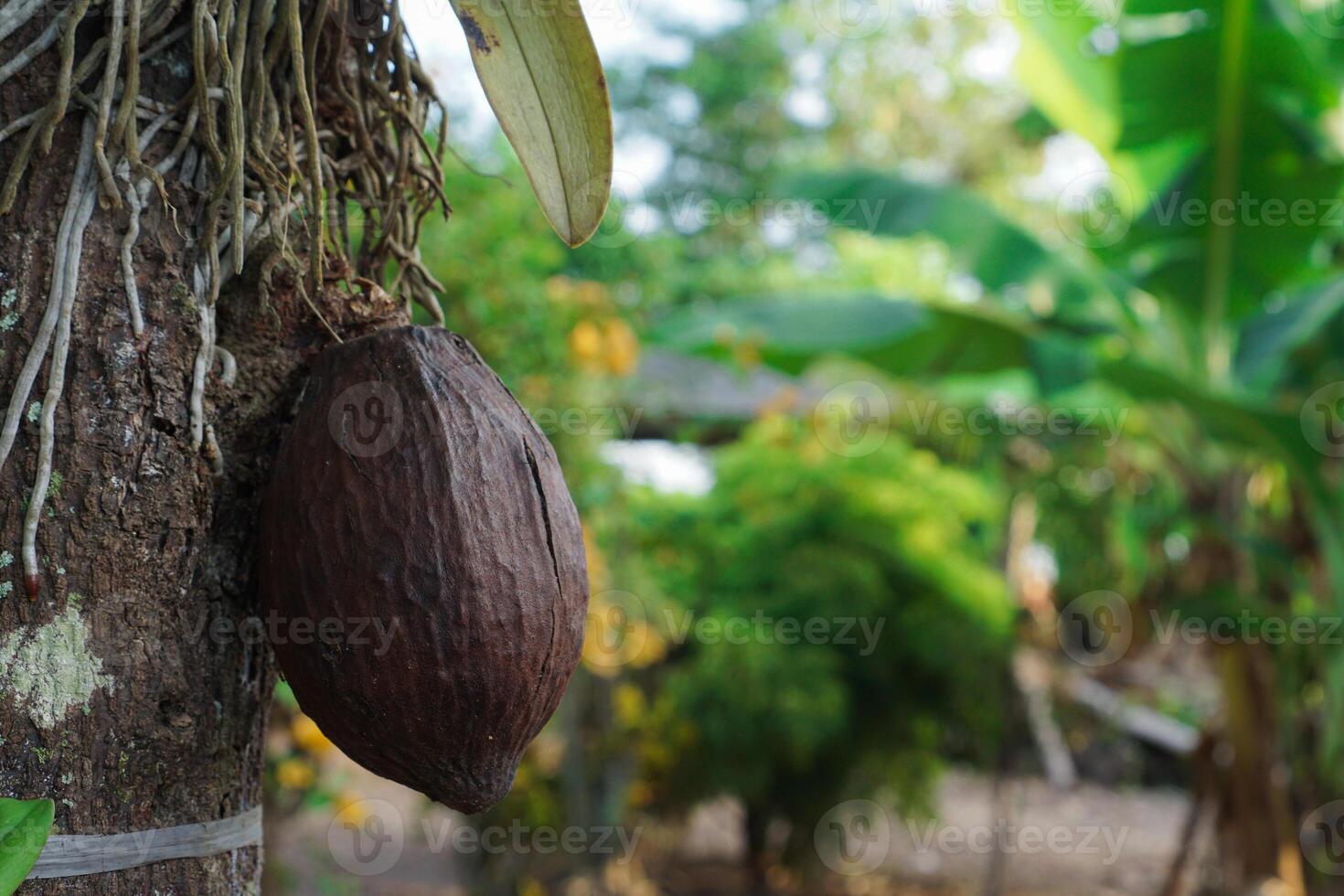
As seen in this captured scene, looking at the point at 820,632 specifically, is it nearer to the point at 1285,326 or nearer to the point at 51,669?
the point at 1285,326

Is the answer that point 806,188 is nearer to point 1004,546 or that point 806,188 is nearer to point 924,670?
point 924,670

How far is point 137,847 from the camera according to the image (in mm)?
672

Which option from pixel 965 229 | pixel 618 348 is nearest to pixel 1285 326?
pixel 965 229

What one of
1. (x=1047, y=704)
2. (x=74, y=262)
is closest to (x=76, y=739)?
(x=74, y=262)

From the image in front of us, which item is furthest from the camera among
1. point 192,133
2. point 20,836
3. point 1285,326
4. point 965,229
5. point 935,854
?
point 935,854

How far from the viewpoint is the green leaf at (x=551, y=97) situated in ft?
2.45

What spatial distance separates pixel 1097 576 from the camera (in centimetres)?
632

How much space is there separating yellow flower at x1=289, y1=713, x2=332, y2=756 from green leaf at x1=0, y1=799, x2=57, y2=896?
1.72m

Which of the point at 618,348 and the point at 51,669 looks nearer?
the point at 51,669

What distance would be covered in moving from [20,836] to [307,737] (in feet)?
5.94

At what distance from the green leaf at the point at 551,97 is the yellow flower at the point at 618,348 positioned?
2.09 metres

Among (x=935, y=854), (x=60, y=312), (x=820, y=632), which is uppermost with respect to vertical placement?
(x=60, y=312)

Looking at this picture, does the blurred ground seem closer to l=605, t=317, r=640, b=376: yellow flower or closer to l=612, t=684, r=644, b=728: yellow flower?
l=612, t=684, r=644, b=728: yellow flower

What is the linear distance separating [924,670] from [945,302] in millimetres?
1414
